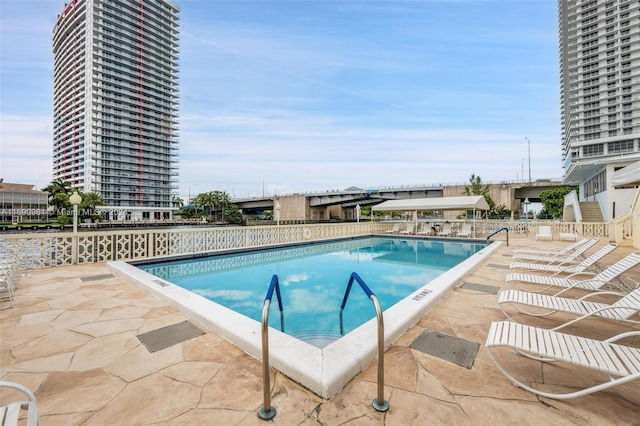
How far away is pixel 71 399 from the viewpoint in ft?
7.16

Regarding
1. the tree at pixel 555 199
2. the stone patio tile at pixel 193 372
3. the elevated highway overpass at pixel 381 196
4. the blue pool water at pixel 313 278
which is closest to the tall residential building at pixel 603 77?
the tree at pixel 555 199

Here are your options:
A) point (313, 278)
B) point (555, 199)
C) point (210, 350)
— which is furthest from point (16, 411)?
point (555, 199)

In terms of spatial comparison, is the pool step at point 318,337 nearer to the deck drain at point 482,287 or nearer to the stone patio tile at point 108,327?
the stone patio tile at point 108,327

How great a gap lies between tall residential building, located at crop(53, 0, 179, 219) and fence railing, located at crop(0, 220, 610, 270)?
81.8 metres

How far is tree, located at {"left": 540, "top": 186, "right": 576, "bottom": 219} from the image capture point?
37281mm

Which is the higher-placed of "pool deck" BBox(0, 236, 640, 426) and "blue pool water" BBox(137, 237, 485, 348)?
"pool deck" BBox(0, 236, 640, 426)

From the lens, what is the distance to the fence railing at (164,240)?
7.17m

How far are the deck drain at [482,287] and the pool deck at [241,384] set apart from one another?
4.12ft

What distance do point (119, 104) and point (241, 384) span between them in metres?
102

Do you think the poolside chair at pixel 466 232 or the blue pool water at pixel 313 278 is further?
the poolside chair at pixel 466 232

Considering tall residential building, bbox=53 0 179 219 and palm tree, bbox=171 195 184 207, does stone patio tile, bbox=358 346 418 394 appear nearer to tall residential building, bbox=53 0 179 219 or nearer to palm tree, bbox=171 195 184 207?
tall residential building, bbox=53 0 179 219

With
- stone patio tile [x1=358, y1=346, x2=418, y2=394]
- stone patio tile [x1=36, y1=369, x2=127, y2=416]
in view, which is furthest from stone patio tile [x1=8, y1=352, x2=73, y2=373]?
stone patio tile [x1=358, y1=346, x2=418, y2=394]

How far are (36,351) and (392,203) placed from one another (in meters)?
19.1

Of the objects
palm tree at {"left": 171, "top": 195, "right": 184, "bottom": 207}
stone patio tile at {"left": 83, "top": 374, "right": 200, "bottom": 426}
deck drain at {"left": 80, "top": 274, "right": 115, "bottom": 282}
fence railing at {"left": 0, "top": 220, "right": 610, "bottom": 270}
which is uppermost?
palm tree at {"left": 171, "top": 195, "right": 184, "bottom": 207}
